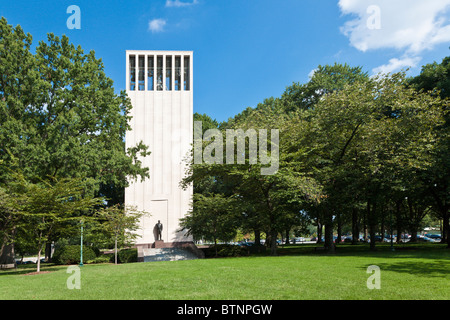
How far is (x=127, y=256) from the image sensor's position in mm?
27672

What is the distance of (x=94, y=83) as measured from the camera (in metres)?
24.8

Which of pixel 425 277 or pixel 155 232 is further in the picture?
pixel 155 232

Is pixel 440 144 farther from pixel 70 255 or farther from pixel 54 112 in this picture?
pixel 70 255

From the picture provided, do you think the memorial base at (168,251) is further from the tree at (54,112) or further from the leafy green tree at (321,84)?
the leafy green tree at (321,84)

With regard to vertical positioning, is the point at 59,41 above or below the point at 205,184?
above

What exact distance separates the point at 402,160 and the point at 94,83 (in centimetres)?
2196

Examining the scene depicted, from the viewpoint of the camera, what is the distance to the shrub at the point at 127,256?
27.5 meters

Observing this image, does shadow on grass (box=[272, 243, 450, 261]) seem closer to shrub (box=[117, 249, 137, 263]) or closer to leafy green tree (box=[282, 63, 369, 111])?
shrub (box=[117, 249, 137, 263])

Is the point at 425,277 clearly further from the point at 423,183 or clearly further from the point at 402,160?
the point at 423,183

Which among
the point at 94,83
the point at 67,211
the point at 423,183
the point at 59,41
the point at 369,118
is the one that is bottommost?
the point at 67,211

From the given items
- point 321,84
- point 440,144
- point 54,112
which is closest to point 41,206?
point 54,112

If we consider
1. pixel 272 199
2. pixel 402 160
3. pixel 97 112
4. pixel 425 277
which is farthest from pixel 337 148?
pixel 97 112

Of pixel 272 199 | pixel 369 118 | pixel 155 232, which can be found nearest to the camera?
pixel 369 118

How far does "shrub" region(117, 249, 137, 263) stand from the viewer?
2748 centimetres
